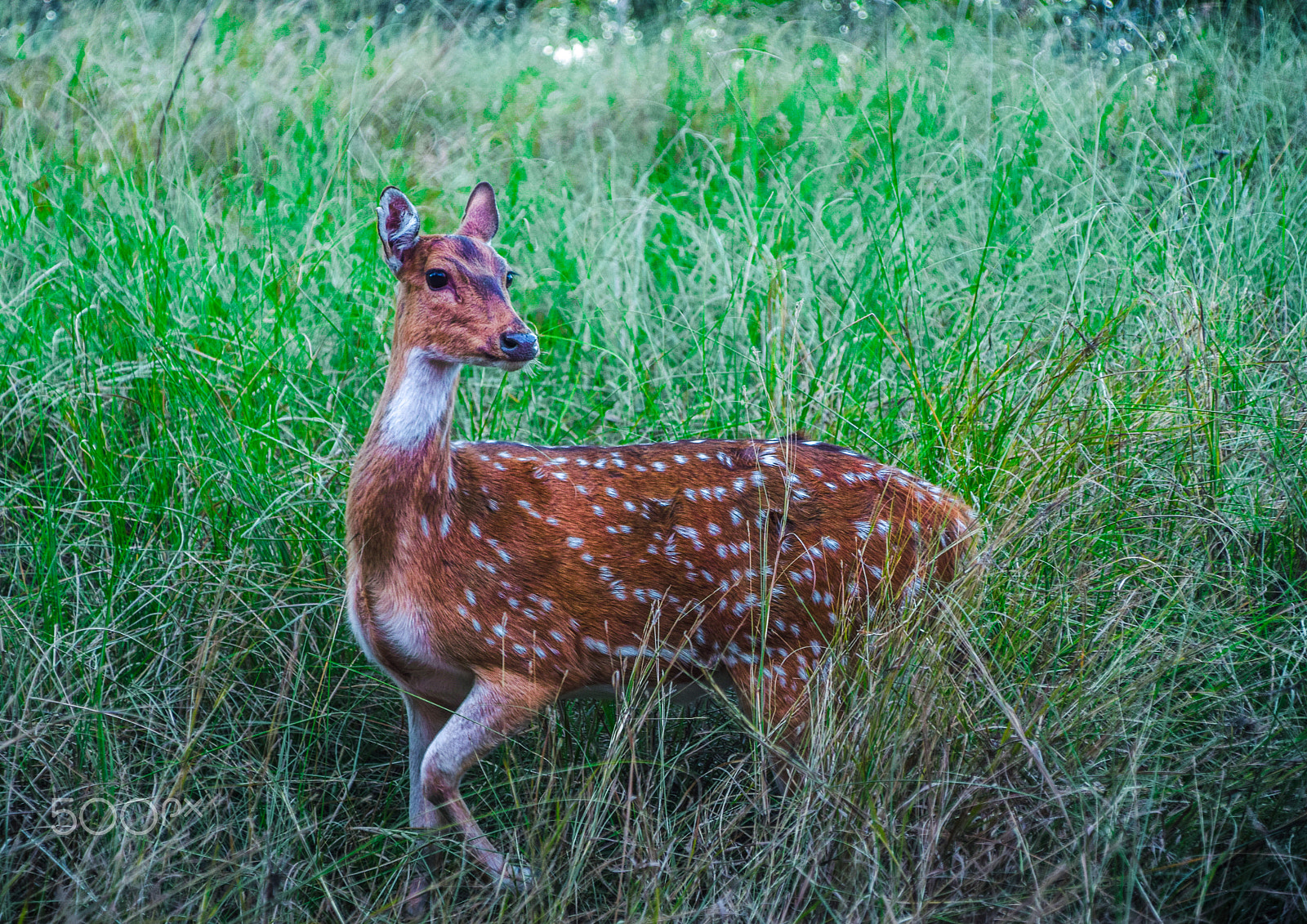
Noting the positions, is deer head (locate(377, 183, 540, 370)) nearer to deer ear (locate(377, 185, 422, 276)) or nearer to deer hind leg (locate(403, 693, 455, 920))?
deer ear (locate(377, 185, 422, 276))

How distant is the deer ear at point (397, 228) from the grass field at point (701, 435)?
Answer: 92 cm

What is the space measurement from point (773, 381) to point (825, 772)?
70.0 inches

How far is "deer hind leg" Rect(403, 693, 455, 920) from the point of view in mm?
2840

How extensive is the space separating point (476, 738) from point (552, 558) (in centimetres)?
49

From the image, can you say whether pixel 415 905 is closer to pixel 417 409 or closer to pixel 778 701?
pixel 778 701

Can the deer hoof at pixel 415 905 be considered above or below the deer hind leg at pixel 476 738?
below

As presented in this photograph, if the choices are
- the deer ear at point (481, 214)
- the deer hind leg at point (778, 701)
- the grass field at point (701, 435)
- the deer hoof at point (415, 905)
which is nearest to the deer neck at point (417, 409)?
the deer ear at point (481, 214)

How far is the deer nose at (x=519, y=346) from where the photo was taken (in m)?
2.74

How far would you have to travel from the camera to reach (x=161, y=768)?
2.92 metres

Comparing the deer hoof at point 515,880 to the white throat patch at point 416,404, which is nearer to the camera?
the deer hoof at point 515,880

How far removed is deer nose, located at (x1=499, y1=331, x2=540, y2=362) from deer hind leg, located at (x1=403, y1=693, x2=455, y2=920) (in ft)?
2.93

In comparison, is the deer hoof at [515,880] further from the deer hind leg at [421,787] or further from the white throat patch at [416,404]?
the white throat patch at [416,404]

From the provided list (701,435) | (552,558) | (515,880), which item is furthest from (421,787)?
(701,435)

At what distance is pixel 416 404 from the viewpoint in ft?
9.51
